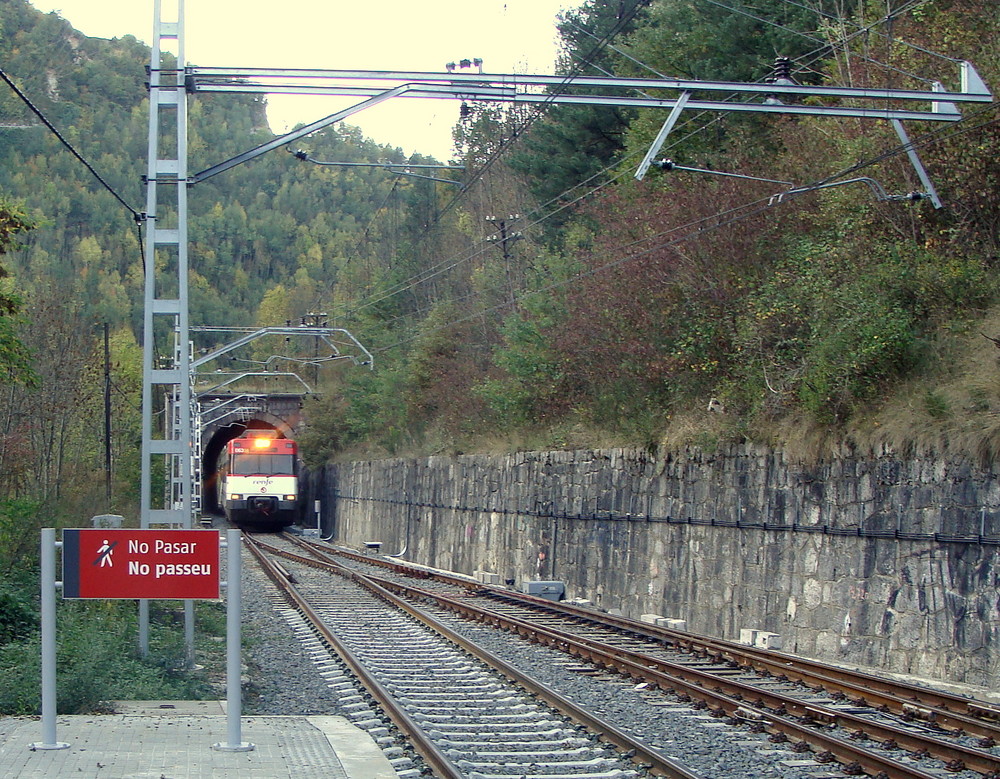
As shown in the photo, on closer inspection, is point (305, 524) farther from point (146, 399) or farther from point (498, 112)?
point (146, 399)

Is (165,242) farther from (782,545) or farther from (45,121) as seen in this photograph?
(782,545)

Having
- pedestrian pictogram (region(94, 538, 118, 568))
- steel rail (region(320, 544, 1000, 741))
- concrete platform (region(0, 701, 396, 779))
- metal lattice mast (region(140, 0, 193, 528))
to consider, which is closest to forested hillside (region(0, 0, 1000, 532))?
steel rail (region(320, 544, 1000, 741))

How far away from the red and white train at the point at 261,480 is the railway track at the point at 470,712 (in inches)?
1422

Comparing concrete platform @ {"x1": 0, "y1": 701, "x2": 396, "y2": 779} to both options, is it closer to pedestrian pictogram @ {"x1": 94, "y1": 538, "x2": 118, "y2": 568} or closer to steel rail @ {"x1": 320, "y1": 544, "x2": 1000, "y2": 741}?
pedestrian pictogram @ {"x1": 94, "y1": 538, "x2": 118, "y2": 568}

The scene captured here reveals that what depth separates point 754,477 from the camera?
→ 1788 centimetres

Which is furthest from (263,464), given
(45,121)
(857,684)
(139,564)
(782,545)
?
(139,564)

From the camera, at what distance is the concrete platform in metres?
7.25

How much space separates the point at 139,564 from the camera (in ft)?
26.6

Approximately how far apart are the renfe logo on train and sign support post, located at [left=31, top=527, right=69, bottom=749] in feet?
0.35

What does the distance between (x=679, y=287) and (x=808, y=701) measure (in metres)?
12.2

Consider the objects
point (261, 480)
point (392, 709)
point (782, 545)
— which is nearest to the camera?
point (392, 709)

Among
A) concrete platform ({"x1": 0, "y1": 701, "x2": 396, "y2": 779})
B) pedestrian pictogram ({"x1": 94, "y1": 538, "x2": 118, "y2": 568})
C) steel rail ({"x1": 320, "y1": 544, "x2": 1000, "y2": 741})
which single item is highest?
pedestrian pictogram ({"x1": 94, "y1": 538, "x2": 118, "y2": 568})

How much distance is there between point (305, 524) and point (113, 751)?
67275 mm

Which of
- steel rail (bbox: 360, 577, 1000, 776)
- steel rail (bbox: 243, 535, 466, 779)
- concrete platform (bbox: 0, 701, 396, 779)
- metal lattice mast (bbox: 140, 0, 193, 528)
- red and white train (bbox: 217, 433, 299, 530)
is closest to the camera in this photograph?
concrete platform (bbox: 0, 701, 396, 779)
